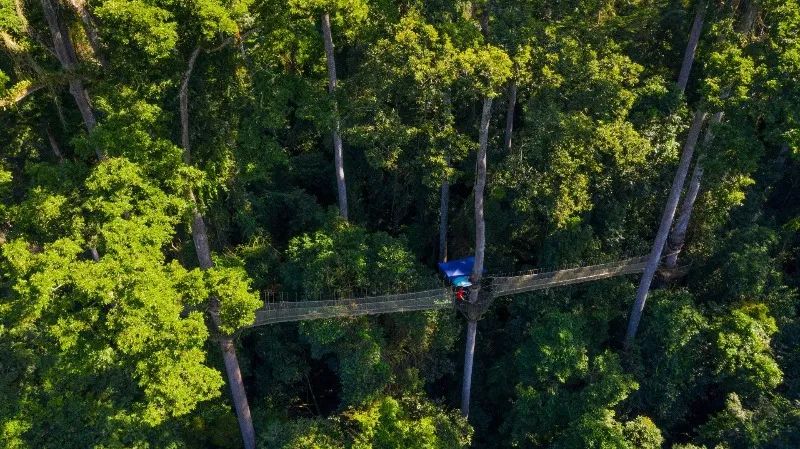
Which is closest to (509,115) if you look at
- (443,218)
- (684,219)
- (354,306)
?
(443,218)

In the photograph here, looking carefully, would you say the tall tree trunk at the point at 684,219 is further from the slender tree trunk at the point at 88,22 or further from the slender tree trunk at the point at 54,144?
the slender tree trunk at the point at 54,144

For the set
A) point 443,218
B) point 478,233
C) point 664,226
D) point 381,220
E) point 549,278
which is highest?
point 478,233

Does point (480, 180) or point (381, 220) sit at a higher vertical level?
point (480, 180)

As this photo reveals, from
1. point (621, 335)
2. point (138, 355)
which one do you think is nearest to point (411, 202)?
point (621, 335)

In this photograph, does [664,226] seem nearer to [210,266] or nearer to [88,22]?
[210,266]

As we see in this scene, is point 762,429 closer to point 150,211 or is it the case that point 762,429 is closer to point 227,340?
point 227,340

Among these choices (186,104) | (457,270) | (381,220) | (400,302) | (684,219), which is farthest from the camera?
(381,220)

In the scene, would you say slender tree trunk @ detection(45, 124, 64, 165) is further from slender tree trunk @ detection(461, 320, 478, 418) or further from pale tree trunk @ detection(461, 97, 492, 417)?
slender tree trunk @ detection(461, 320, 478, 418)
